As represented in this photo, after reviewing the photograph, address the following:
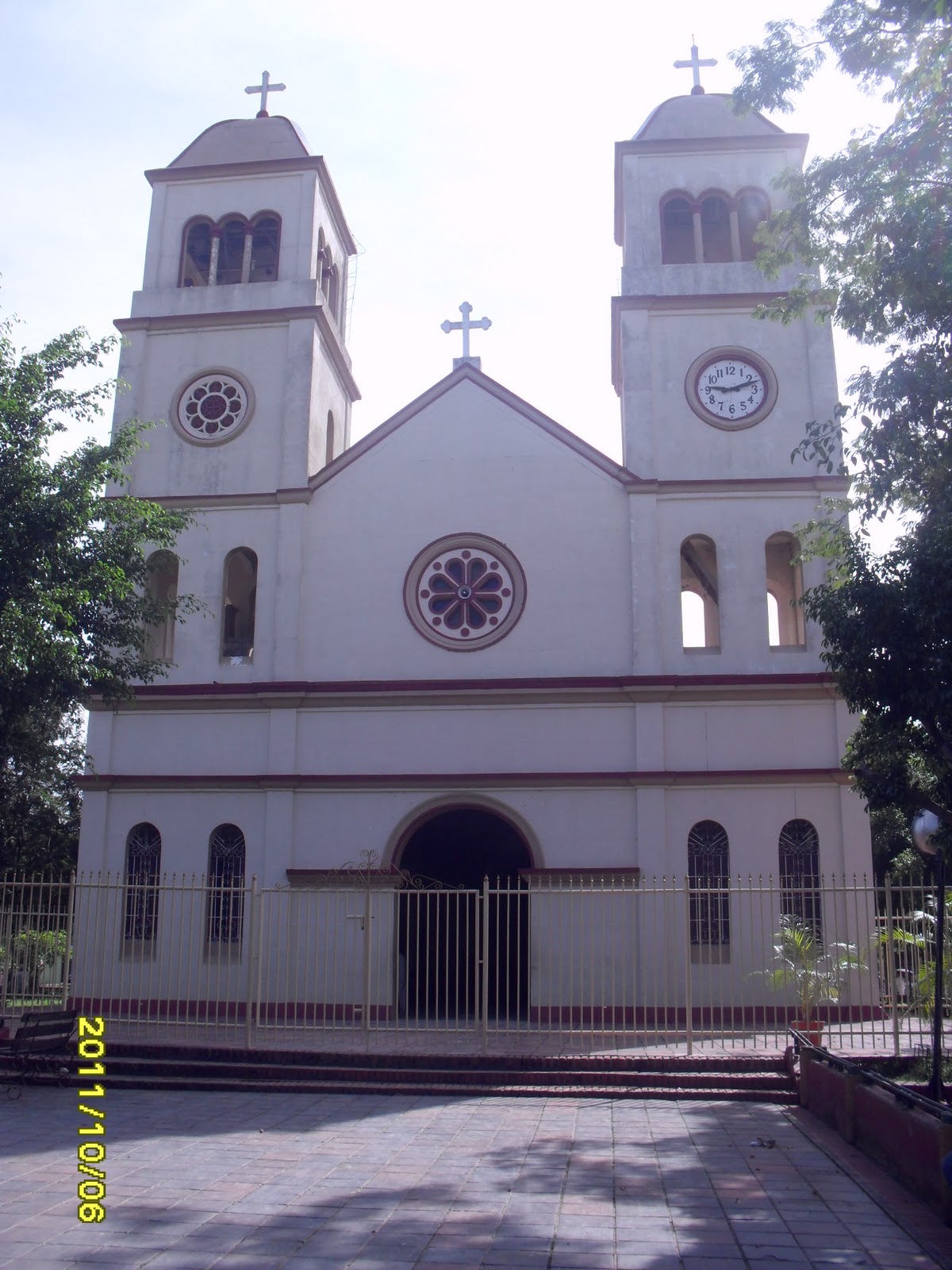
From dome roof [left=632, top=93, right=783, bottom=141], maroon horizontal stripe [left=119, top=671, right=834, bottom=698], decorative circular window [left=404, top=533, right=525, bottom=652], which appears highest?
dome roof [left=632, top=93, right=783, bottom=141]

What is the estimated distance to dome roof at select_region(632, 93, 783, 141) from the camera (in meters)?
19.8

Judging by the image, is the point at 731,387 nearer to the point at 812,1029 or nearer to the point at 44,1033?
the point at 812,1029

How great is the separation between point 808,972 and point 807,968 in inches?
2.8

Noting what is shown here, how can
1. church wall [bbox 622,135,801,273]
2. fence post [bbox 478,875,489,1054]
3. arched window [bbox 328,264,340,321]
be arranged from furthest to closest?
arched window [bbox 328,264,340,321] < church wall [bbox 622,135,801,273] < fence post [bbox 478,875,489,1054]

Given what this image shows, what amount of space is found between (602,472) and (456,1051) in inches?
354

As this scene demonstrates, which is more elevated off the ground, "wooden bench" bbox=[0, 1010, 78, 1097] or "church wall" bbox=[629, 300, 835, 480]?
"church wall" bbox=[629, 300, 835, 480]

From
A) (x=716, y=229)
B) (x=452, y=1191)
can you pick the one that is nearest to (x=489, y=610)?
(x=716, y=229)

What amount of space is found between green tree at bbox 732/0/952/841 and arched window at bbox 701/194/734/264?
22.1 feet

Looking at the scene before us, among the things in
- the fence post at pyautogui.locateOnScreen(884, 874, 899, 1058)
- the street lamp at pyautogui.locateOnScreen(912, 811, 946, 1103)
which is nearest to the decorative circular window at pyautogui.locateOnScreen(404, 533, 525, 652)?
the fence post at pyautogui.locateOnScreen(884, 874, 899, 1058)

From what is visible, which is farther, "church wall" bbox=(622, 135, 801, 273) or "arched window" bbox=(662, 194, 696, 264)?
"arched window" bbox=(662, 194, 696, 264)

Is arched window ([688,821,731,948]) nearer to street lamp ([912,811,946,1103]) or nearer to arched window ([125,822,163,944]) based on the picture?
street lamp ([912,811,946,1103])

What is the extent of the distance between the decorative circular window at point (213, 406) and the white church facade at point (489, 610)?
0.04 m

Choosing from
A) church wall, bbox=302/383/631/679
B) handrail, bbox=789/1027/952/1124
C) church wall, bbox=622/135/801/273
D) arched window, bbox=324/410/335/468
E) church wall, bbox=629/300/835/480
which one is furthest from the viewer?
arched window, bbox=324/410/335/468

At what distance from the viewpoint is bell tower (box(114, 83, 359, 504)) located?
19.0m
